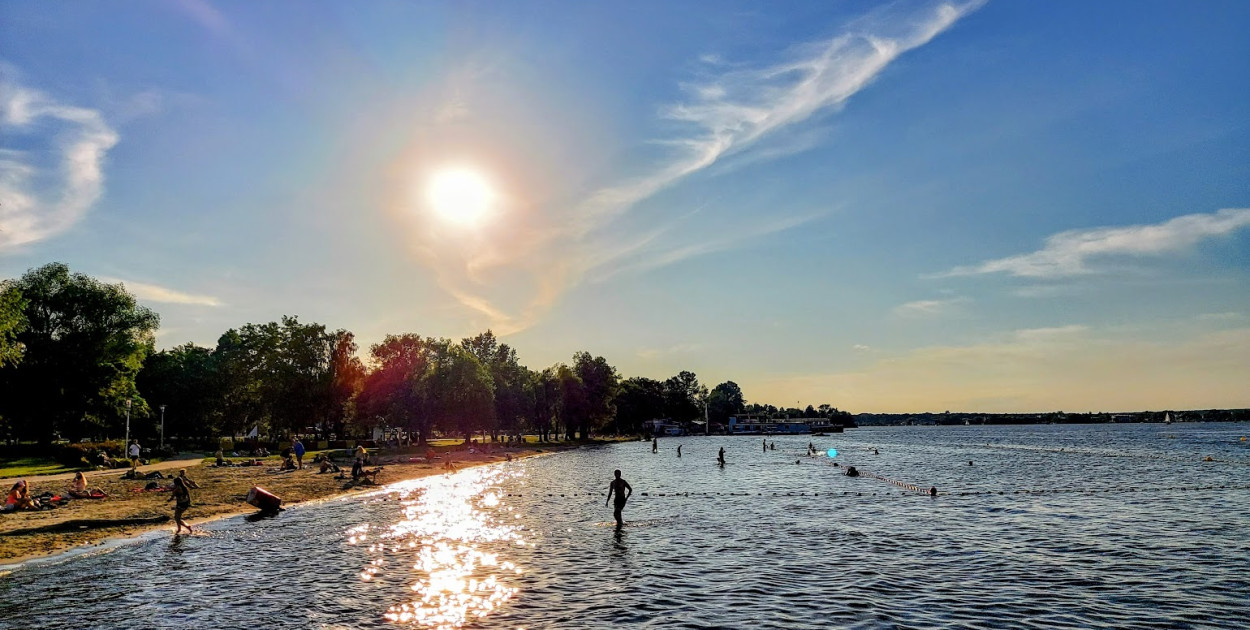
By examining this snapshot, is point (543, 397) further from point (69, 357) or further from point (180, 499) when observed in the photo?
point (180, 499)

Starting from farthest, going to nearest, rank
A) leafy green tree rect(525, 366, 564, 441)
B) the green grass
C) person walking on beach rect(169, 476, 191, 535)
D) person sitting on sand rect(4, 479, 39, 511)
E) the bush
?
leafy green tree rect(525, 366, 564, 441)
the bush
the green grass
person sitting on sand rect(4, 479, 39, 511)
person walking on beach rect(169, 476, 191, 535)

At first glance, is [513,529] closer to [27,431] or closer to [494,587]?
[494,587]

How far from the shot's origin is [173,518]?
3725 cm

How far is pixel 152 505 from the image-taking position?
4072 cm

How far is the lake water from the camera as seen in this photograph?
67.6ft

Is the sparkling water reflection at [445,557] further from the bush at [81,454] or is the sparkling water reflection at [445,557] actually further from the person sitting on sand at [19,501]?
the bush at [81,454]

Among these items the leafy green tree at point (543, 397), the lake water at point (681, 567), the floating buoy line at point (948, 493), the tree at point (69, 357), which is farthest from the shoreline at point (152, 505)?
the leafy green tree at point (543, 397)

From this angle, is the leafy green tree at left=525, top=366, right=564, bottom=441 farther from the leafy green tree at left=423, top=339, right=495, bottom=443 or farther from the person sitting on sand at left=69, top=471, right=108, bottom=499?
the person sitting on sand at left=69, top=471, right=108, bottom=499

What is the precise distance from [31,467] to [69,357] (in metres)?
22.1

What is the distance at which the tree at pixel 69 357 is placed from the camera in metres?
75.1

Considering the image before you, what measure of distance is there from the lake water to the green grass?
92.2ft

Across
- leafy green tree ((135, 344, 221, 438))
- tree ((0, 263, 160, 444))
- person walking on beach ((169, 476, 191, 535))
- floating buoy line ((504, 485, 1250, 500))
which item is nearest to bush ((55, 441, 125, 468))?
tree ((0, 263, 160, 444))

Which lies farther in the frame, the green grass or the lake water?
the green grass

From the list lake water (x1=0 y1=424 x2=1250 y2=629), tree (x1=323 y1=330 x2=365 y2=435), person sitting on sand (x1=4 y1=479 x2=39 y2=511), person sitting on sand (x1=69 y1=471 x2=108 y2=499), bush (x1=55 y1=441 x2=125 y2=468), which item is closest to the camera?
lake water (x1=0 y1=424 x2=1250 y2=629)
